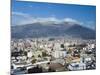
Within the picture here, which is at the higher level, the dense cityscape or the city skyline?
the city skyline

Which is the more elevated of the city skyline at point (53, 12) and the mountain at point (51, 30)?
the city skyline at point (53, 12)

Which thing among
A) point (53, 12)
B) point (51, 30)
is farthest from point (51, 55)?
point (53, 12)

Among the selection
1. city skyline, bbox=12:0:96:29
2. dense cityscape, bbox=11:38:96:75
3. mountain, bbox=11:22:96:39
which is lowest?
dense cityscape, bbox=11:38:96:75

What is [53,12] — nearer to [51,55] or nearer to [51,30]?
[51,30]

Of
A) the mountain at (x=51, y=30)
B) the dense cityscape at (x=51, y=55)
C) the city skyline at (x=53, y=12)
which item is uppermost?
the city skyline at (x=53, y=12)

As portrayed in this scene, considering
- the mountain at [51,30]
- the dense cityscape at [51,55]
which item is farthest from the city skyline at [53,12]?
the dense cityscape at [51,55]

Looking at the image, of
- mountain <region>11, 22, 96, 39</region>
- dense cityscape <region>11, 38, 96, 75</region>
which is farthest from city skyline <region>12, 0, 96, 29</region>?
dense cityscape <region>11, 38, 96, 75</region>

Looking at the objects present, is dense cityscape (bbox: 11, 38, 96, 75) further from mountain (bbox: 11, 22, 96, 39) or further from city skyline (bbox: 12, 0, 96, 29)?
city skyline (bbox: 12, 0, 96, 29)

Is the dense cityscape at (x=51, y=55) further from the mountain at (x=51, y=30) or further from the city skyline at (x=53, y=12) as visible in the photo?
the city skyline at (x=53, y=12)
